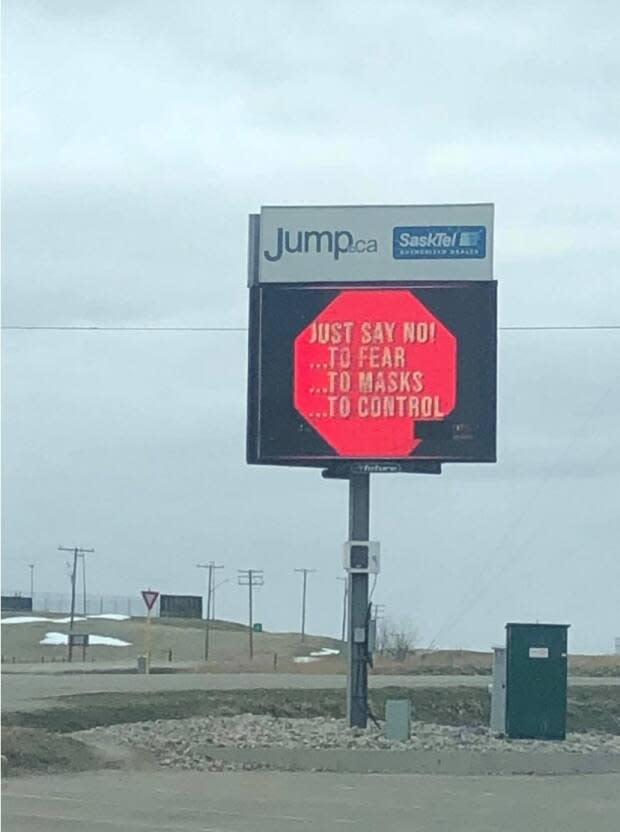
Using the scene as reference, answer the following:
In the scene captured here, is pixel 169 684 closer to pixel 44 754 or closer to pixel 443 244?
pixel 443 244

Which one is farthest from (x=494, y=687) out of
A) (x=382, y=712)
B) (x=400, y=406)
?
(x=382, y=712)

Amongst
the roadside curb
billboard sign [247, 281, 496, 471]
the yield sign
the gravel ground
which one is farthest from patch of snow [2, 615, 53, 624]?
the roadside curb

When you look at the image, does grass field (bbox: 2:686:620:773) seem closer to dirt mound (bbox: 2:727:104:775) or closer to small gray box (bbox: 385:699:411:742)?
dirt mound (bbox: 2:727:104:775)

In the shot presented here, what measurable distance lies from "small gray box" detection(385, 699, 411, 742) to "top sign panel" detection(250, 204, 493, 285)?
5.77 meters

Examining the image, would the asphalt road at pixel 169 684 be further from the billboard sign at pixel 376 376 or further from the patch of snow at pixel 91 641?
the patch of snow at pixel 91 641

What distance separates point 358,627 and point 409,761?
3.69 metres

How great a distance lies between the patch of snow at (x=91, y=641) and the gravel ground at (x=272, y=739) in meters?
70.2

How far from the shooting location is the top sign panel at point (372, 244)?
74.8ft

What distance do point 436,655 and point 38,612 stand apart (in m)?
60.8

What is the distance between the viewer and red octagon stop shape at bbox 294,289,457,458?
2211cm

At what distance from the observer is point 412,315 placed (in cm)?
2233

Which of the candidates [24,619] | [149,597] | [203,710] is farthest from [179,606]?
[203,710]

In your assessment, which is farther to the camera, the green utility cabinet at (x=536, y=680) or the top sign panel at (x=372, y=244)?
the top sign panel at (x=372, y=244)

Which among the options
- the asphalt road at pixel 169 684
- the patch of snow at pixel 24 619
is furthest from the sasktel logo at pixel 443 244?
the patch of snow at pixel 24 619
